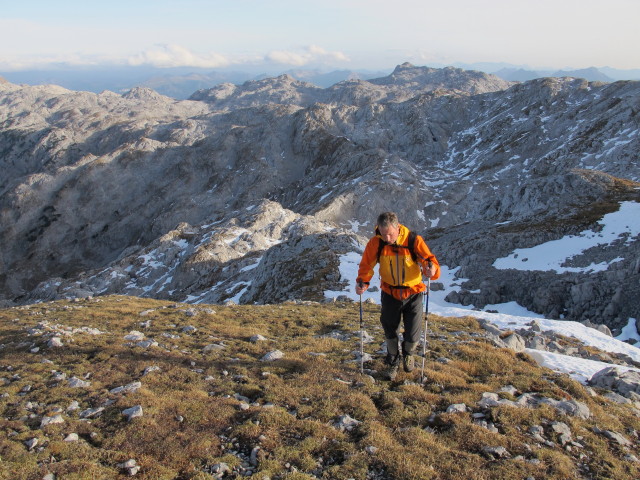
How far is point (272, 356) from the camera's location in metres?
12.7

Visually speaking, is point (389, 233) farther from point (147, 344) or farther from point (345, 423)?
point (147, 344)

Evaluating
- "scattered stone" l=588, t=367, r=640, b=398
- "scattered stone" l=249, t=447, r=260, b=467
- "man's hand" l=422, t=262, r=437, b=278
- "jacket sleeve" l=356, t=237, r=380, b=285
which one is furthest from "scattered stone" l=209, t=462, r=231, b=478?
"scattered stone" l=588, t=367, r=640, b=398

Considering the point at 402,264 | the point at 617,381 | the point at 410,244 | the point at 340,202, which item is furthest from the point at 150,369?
the point at 340,202

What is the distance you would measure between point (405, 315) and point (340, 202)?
341 feet

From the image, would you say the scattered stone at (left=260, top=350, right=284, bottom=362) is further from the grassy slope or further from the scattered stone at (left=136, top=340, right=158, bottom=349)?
the scattered stone at (left=136, top=340, right=158, bottom=349)

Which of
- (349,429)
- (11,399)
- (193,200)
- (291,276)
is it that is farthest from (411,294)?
(193,200)

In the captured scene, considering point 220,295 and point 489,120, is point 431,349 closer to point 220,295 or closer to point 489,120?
point 220,295

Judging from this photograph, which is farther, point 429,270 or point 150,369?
point 150,369

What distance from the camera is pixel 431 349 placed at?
13938mm

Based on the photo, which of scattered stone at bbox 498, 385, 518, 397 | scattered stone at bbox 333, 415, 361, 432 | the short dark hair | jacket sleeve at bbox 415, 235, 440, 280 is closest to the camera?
scattered stone at bbox 333, 415, 361, 432

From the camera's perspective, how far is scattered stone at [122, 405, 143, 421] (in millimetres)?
8922

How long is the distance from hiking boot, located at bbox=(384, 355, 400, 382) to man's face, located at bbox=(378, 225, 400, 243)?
12.4ft

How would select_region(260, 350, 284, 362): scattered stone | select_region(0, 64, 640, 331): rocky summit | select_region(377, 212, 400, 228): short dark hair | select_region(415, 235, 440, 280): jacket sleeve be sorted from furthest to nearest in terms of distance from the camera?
select_region(0, 64, 640, 331): rocky summit, select_region(260, 350, 284, 362): scattered stone, select_region(415, 235, 440, 280): jacket sleeve, select_region(377, 212, 400, 228): short dark hair

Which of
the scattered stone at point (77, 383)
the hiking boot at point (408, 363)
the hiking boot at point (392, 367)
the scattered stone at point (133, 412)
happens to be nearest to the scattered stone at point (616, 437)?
the hiking boot at point (408, 363)
